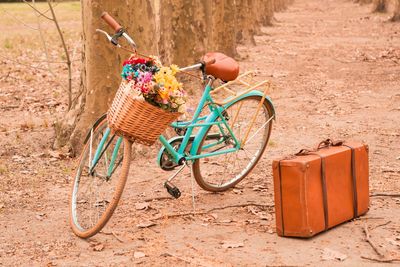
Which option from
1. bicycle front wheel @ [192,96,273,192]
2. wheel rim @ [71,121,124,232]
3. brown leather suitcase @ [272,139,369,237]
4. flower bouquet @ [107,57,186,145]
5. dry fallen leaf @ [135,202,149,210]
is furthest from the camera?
bicycle front wheel @ [192,96,273,192]

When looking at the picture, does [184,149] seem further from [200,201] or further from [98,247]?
[98,247]

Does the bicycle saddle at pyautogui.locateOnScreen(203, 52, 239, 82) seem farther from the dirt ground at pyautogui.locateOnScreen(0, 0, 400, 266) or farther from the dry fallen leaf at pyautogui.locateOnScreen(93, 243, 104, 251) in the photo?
the dry fallen leaf at pyautogui.locateOnScreen(93, 243, 104, 251)

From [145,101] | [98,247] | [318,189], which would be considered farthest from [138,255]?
[318,189]

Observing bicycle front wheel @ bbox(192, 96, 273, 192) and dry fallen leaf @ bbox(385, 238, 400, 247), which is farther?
bicycle front wheel @ bbox(192, 96, 273, 192)

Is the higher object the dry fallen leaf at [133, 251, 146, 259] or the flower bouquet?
the flower bouquet

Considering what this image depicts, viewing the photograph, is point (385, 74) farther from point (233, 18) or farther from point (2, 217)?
point (2, 217)

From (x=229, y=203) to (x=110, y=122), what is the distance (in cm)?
150

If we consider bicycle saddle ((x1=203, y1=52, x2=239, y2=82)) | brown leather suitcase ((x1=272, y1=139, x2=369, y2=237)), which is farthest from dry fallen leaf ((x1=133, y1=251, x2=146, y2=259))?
bicycle saddle ((x1=203, y1=52, x2=239, y2=82))

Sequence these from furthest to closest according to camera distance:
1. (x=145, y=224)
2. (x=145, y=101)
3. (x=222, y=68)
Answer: (x=222, y=68) → (x=145, y=224) → (x=145, y=101)

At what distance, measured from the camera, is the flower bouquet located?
16.0ft

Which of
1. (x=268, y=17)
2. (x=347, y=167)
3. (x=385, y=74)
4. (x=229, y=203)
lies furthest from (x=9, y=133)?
(x=268, y=17)

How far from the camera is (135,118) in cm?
495

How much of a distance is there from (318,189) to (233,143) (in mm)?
1248

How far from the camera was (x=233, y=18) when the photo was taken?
50.4ft
